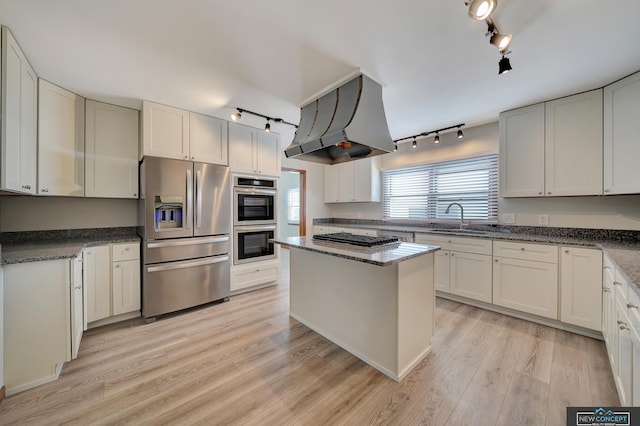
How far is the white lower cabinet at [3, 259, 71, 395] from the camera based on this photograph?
1.66 metres

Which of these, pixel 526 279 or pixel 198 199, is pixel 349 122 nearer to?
pixel 198 199

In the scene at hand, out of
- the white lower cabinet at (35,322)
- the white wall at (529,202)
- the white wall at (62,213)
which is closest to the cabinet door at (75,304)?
the white lower cabinet at (35,322)

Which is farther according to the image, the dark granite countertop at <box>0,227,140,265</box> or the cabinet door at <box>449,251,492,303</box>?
the cabinet door at <box>449,251,492,303</box>

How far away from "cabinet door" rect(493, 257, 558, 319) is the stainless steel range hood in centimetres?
200

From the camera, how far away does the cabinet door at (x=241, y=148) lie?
3.35 m

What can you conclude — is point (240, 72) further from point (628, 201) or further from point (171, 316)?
point (628, 201)

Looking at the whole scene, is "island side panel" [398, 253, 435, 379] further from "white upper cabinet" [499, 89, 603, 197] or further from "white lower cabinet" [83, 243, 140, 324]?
"white lower cabinet" [83, 243, 140, 324]

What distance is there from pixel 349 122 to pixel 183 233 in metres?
2.30

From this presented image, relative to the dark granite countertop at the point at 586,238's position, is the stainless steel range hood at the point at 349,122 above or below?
above

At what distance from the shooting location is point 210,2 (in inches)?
56.2

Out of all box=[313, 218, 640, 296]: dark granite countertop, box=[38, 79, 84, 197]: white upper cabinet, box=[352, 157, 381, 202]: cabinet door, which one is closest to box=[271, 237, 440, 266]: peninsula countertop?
box=[313, 218, 640, 296]: dark granite countertop

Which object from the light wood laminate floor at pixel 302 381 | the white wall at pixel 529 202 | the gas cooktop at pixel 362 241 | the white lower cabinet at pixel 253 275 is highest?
the white wall at pixel 529 202

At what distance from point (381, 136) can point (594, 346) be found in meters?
2.73

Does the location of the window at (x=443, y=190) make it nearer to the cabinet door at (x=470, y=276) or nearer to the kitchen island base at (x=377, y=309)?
the cabinet door at (x=470, y=276)
